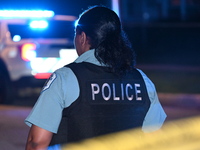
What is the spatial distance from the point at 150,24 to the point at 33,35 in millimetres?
26524

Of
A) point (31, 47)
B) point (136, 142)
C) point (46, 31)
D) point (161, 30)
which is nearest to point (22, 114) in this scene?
point (31, 47)

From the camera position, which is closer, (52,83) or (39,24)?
(52,83)

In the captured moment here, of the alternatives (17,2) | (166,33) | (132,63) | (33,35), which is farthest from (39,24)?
(166,33)

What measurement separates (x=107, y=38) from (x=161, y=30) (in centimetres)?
3379

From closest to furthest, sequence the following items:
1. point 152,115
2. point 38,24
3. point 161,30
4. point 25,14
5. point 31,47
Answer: point 152,115
point 31,47
point 38,24
point 25,14
point 161,30

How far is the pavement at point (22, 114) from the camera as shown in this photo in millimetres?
7762

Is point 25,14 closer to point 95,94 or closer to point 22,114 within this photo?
point 22,114

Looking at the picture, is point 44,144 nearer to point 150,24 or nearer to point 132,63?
point 132,63

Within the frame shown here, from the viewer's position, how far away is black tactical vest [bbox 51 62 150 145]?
2.70 meters

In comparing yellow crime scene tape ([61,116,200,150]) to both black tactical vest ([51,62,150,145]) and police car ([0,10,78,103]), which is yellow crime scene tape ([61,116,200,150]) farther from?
police car ([0,10,78,103])

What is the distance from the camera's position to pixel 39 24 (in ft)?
36.5

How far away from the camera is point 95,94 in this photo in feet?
9.15

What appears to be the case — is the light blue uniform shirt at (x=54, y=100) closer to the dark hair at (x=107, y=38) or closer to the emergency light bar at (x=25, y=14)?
the dark hair at (x=107, y=38)

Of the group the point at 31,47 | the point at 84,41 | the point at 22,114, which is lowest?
the point at 22,114
